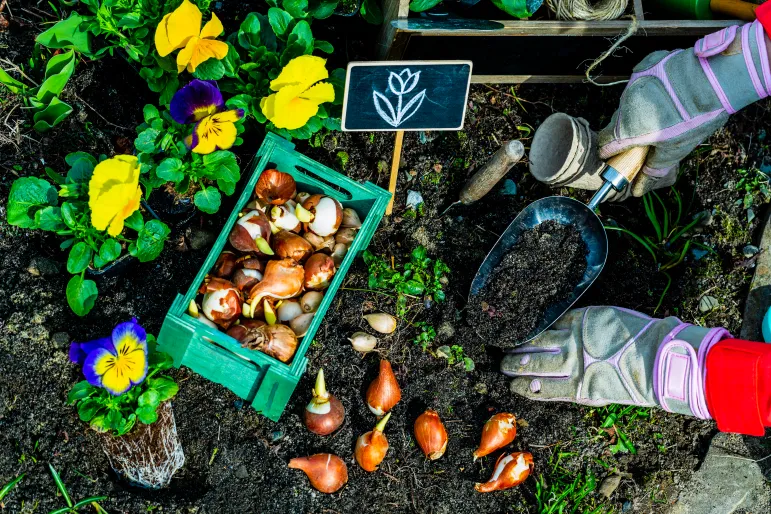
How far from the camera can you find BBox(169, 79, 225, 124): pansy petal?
1.99 m

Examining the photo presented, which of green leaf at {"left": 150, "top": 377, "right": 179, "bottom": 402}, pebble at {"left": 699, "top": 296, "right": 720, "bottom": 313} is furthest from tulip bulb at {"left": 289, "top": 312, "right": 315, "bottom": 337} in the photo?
pebble at {"left": 699, "top": 296, "right": 720, "bottom": 313}

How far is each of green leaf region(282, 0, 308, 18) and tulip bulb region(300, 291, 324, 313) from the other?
0.83 m

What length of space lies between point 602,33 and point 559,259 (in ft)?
2.41

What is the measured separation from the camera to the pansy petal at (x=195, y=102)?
78.3 inches

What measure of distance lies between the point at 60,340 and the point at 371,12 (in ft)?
4.71

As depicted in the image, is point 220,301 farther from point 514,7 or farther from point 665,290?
point 665,290

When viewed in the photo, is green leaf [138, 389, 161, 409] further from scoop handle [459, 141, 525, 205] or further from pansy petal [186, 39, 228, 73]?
scoop handle [459, 141, 525, 205]

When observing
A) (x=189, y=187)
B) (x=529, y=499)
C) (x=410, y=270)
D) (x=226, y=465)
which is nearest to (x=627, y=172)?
(x=410, y=270)

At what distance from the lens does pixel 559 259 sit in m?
2.43

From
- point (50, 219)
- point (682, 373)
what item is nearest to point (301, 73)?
point (50, 219)

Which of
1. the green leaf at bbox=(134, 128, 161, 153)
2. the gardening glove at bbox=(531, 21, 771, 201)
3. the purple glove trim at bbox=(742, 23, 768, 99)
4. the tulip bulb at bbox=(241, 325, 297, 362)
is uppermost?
the purple glove trim at bbox=(742, 23, 768, 99)

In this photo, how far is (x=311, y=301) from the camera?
2219mm

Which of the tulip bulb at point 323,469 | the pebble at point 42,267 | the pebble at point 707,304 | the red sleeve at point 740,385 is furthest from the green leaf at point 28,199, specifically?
the pebble at point 707,304

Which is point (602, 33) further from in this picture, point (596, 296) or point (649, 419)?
point (649, 419)
